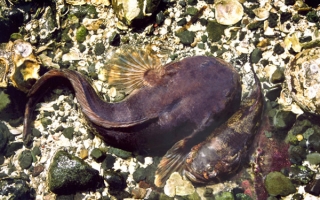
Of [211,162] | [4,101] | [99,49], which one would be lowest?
[211,162]

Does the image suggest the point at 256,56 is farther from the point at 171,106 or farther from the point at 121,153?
the point at 121,153

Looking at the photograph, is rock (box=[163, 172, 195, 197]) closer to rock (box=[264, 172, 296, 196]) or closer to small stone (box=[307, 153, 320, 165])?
rock (box=[264, 172, 296, 196])

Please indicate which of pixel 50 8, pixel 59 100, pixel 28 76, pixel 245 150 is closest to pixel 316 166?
pixel 245 150

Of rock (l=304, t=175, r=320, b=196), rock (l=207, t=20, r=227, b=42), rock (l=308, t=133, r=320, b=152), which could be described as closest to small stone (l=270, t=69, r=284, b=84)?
rock (l=308, t=133, r=320, b=152)

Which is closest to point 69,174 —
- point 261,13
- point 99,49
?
point 99,49

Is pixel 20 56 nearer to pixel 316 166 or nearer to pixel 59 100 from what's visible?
pixel 59 100

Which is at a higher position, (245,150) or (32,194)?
(245,150)

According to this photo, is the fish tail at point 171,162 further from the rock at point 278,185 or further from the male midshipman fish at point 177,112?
the rock at point 278,185
